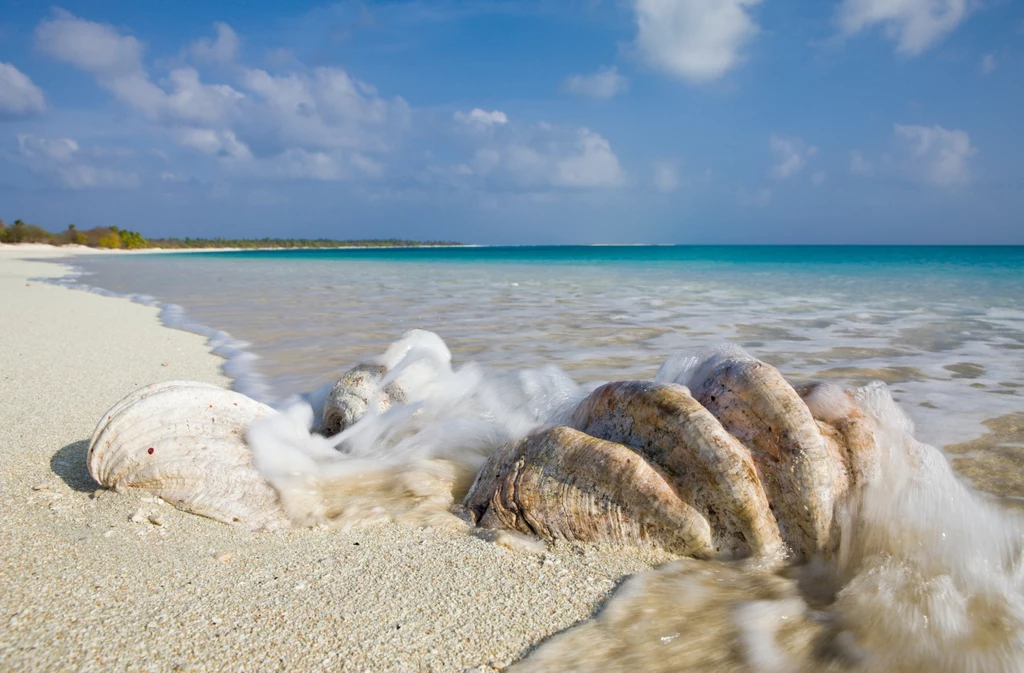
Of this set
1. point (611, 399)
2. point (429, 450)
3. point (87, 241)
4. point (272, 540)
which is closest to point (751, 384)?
point (611, 399)

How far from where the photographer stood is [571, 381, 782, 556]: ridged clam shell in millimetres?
2541

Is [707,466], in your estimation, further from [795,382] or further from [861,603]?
[795,382]

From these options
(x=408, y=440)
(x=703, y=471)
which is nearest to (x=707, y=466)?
(x=703, y=471)

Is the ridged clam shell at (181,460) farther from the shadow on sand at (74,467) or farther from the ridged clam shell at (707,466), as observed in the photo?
the ridged clam shell at (707,466)

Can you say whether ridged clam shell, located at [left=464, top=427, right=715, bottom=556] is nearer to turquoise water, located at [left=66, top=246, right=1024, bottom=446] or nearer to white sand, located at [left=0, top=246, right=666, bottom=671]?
white sand, located at [left=0, top=246, right=666, bottom=671]

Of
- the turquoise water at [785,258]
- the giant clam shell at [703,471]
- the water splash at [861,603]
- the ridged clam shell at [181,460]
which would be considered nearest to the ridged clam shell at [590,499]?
the giant clam shell at [703,471]

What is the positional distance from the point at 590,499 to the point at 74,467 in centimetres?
266

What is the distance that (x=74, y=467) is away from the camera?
Result: 335 centimetres

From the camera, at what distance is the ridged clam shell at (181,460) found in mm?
2959

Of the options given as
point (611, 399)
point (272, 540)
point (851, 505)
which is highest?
point (611, 399)

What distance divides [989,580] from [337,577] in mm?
2312

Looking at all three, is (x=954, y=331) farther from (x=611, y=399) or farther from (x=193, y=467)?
(x=193, y=467)

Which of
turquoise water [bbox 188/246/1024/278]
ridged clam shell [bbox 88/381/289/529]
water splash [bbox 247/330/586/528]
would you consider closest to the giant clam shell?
water splash [bbox 247/330/586/528]

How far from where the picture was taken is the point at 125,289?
54.3 feet
